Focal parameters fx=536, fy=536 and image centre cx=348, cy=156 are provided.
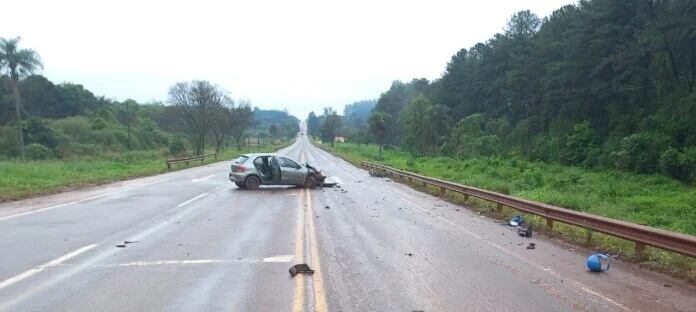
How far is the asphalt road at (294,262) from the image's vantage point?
598 centimetres

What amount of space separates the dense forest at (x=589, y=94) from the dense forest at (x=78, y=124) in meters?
28.0

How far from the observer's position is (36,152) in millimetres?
55562

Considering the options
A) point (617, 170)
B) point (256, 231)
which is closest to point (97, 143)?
point (617, 170)

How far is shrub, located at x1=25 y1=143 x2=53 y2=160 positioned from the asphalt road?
Result: 156 ft

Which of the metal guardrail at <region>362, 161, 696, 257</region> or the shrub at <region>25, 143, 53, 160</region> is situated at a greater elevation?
the shrub at <region>25, 143, 53, 160</region>

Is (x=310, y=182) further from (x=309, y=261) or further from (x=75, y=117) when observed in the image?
(x=75, y=117)

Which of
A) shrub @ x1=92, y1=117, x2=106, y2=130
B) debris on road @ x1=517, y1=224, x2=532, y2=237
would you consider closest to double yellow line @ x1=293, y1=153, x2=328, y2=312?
debris on road @ x1=517, y1=224, x2=532, y2=237

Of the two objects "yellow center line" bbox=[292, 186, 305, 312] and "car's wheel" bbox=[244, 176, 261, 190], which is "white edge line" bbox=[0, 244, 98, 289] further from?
"car's wheel" bbox=[244, 176, 261, 190]

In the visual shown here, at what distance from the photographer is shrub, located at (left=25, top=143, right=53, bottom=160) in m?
55.1

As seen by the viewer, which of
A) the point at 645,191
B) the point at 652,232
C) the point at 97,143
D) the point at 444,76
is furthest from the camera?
the point at 444,76

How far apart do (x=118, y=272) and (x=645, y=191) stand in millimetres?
27330

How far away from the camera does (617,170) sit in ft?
132

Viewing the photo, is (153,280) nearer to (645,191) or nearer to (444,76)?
(645,191)

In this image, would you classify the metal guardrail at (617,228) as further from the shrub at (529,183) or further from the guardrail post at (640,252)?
the shrub at (529,183)
